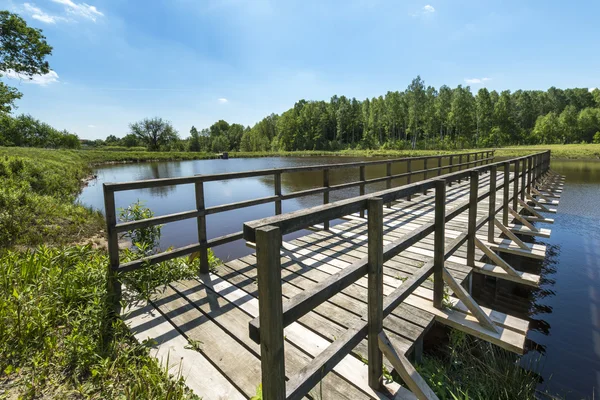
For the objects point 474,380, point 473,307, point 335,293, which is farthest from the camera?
point 473,307

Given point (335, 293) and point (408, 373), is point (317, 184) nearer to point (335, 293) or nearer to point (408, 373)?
point (408, 373)

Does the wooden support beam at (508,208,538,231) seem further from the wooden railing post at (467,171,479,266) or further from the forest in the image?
the forest

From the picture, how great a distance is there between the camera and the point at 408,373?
1898 millimetres

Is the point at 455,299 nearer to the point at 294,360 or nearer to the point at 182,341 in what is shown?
the point at 294,360

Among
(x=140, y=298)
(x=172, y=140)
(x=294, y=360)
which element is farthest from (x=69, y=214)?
(x=172, y=140)

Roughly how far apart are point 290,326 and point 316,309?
37cm

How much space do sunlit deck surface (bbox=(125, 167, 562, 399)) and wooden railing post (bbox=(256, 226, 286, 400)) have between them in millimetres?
679

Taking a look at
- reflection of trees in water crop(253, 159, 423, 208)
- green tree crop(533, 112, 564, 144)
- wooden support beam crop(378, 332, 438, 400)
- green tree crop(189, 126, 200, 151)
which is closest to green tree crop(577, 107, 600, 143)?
green tree crop(533, 112, 564, 144)

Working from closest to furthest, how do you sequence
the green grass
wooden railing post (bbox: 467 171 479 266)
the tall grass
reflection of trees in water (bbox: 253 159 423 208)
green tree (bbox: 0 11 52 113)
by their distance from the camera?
1. the green grass
2. the tall grass
3. wooden railing post (bbox: 467 171 479 266)
4. green tree (bbox: 0 11 52 113)
5. reflection of trees in water (bbox: 253 159 423 208)

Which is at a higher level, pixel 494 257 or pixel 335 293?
pixel 335 293

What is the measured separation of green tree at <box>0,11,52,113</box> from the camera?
32.3 ft

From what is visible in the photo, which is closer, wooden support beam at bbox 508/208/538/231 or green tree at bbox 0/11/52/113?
wooden support beam at bbox 508/208/538/231

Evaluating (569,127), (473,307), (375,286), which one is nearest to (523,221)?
(473,307)

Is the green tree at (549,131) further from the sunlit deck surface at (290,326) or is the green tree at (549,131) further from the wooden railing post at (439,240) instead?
the wooden railing post at (439,240)
